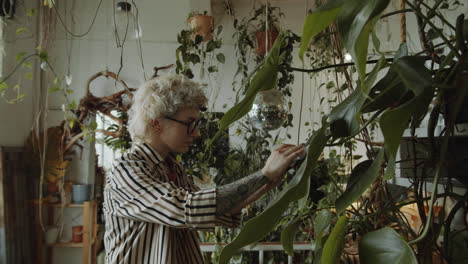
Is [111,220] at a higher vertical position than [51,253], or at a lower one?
higher

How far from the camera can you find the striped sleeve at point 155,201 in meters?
1.05

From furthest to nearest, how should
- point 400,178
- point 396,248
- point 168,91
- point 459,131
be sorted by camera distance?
point 168,91
point 400,178
point 459,131
point 396,248

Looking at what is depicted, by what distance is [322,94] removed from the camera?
4.46 metres

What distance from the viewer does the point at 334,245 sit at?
444 mm

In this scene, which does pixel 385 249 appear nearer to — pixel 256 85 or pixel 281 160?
pixel 256 85

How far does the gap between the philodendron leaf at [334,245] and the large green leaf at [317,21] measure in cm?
21

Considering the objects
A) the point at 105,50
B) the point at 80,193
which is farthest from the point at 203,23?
the point at 80,193

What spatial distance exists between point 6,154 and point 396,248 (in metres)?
3.60

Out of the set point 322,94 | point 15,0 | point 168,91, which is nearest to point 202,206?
point 168,91

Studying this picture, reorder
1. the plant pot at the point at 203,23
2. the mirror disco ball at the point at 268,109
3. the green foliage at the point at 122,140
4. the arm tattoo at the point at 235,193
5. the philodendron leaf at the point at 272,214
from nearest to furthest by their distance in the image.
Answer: the philodendron leaf at the point at 272,214 < the arm tattoo at the point at 235,193 < the mirror disco ball at the point at 268,109 < the plant pot at the point at 203,23 < the green foliage at the point at 122,140

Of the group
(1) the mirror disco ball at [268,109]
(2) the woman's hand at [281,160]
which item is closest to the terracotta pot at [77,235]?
(1) the mirror disco ball at [268,109]

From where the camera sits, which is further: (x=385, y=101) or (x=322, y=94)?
(x=322, y=94)

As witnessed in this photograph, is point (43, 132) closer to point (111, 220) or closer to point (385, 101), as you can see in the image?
point (111, 220)

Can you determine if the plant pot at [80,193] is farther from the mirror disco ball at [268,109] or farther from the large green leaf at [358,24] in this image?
the large green leaf at [358,24]
